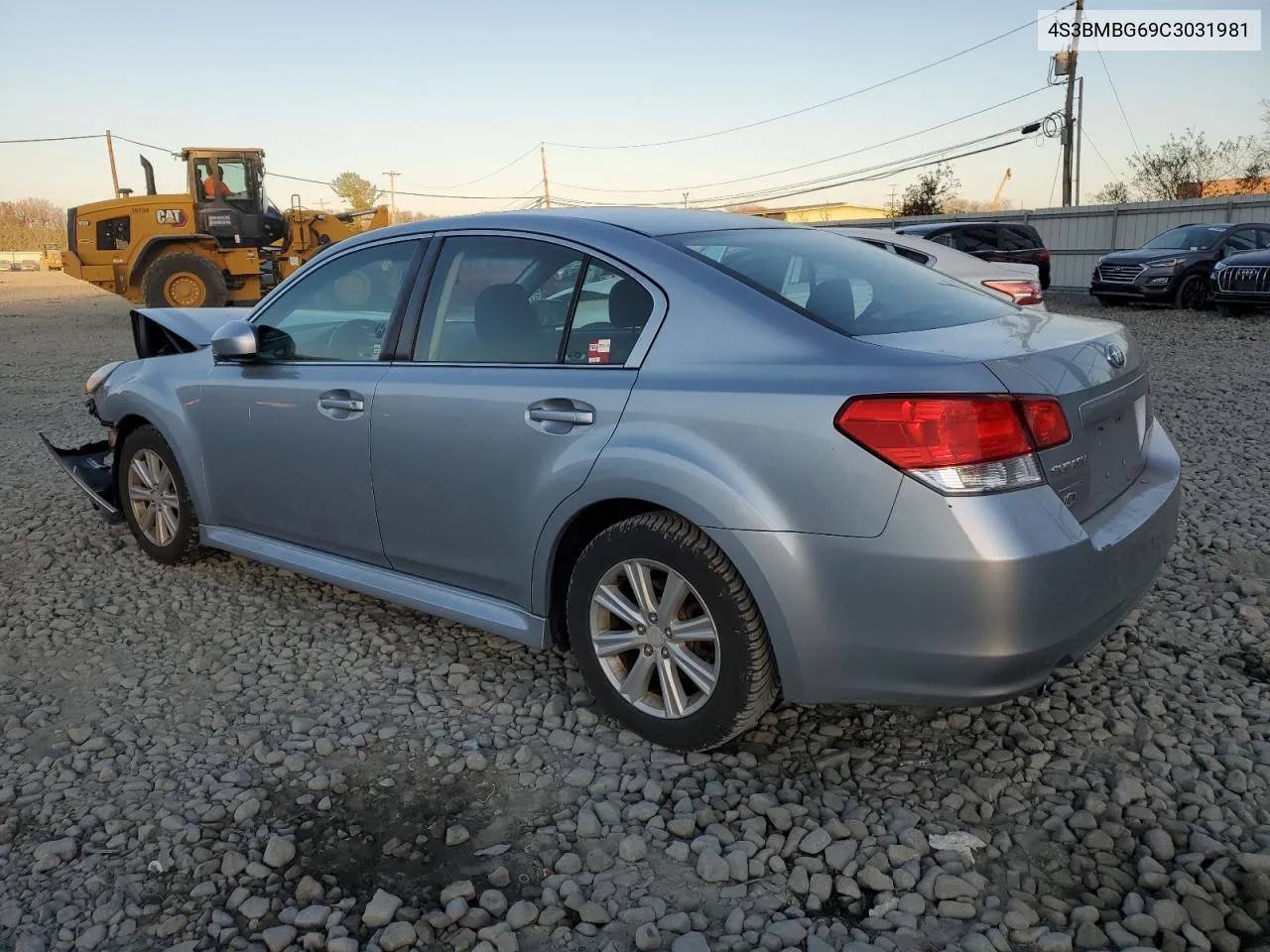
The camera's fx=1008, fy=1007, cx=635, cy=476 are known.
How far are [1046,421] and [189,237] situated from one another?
19.3m

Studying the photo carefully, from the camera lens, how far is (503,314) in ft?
11.1

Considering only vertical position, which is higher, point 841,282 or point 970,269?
point 841,282

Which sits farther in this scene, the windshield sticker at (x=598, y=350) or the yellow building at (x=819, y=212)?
the yellow building at (x=819, y=212)

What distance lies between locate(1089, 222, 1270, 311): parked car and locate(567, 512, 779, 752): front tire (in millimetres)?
17315

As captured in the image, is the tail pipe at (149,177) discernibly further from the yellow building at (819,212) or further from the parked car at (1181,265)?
the yellow building at (819,212)

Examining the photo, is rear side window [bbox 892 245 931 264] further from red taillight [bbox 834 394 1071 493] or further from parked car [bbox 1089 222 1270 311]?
parked car [bbox 1089 222 1270 311]

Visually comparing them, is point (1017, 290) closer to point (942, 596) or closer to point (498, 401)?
point (498, 401)

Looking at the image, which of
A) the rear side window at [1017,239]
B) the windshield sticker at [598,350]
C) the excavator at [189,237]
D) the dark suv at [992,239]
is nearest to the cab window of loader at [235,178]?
the excavator at [189,237]

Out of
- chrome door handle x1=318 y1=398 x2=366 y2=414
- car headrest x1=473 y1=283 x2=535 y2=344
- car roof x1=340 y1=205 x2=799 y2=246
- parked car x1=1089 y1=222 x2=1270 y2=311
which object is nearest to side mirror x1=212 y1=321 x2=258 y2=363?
chrome door handle x1=318 y1=398 x2=366 y2=414

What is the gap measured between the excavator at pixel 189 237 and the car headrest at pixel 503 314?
1688cm

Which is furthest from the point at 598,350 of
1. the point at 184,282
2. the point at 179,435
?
the point at 184,282

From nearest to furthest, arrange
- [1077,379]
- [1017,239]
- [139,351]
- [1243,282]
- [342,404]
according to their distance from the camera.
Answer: [1077,379]
[342,404]
[139,351]
[1243,282]
[1017,239]

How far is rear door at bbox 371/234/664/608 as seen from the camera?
3041mm

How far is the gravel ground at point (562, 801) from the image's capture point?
234 centimetres
